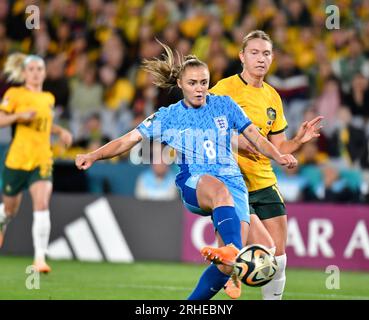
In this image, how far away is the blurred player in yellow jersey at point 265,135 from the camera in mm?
8789

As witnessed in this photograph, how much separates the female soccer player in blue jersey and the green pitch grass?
1.86 m

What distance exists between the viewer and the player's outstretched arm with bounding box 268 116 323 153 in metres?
8.36

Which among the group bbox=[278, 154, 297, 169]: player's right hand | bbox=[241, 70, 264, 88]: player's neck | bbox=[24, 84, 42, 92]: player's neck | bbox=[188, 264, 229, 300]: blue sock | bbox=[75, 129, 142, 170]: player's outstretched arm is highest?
bbox=[24, 84, 42, 92]: player's neck

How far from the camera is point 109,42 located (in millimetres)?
16344

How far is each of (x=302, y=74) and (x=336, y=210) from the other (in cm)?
294

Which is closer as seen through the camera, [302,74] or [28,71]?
[28,71]

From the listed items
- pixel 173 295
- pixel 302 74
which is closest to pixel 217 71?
pixel 302 74

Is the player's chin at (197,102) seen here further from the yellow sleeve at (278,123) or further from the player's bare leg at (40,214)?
the player's bare leg at (40,214)

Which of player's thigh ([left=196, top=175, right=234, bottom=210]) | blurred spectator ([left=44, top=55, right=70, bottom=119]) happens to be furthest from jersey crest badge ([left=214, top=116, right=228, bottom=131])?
blurred spectator ([left=44, top=55, right=70, bottom=119])

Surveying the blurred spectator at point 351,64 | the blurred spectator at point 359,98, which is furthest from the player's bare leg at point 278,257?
the blurred spectator at point 351,64

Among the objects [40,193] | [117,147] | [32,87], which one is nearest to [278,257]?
[117,147]

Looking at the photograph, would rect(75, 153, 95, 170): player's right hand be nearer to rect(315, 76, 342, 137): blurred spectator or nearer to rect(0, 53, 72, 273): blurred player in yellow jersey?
rect(0, 53, 72, 273): blurred player in yellow jersey

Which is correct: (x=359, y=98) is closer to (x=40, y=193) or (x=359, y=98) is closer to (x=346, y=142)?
(x=346, y=142)
